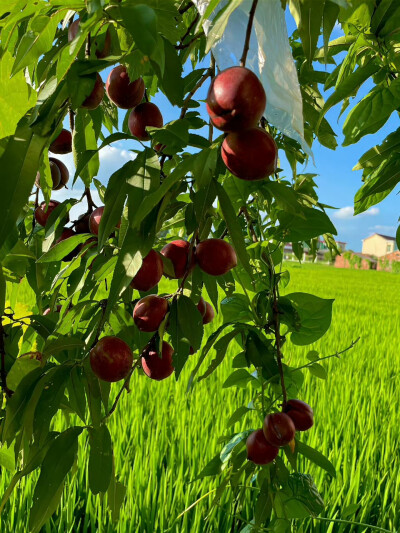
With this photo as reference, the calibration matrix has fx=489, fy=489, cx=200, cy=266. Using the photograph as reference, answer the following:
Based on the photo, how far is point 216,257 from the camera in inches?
16.9

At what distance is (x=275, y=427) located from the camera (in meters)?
0.55

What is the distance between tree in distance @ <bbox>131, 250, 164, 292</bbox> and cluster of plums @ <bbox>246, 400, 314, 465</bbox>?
242 mm

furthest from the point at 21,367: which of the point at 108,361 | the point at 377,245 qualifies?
the point at 377,245

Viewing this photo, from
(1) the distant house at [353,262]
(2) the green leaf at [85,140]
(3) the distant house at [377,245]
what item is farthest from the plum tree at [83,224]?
(3) the distant house at [377,245]

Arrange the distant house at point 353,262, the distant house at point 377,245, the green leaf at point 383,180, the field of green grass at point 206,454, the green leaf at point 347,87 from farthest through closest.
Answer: the distant house at point 377,245
the distant house at point 353,262
the field of green grass at point 206,454
the green leaf at point 383,180
the green leaf at point 347,87

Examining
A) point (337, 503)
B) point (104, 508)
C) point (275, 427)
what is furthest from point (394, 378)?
point (275, 427)

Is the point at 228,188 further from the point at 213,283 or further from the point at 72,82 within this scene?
the point at 72,82

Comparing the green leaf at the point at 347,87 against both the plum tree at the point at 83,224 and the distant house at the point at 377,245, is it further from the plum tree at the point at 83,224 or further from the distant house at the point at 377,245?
the distant house at the point at 377,245

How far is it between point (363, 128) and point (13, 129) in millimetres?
350

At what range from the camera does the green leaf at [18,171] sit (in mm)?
236

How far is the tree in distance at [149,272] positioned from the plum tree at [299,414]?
277mm

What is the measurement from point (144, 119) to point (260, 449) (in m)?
0.39

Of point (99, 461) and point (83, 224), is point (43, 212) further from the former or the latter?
point (99, 461)

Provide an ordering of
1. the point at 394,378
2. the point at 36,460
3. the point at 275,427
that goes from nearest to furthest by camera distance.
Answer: the point at 36,460
the point at 275,427
the point at 394,378
